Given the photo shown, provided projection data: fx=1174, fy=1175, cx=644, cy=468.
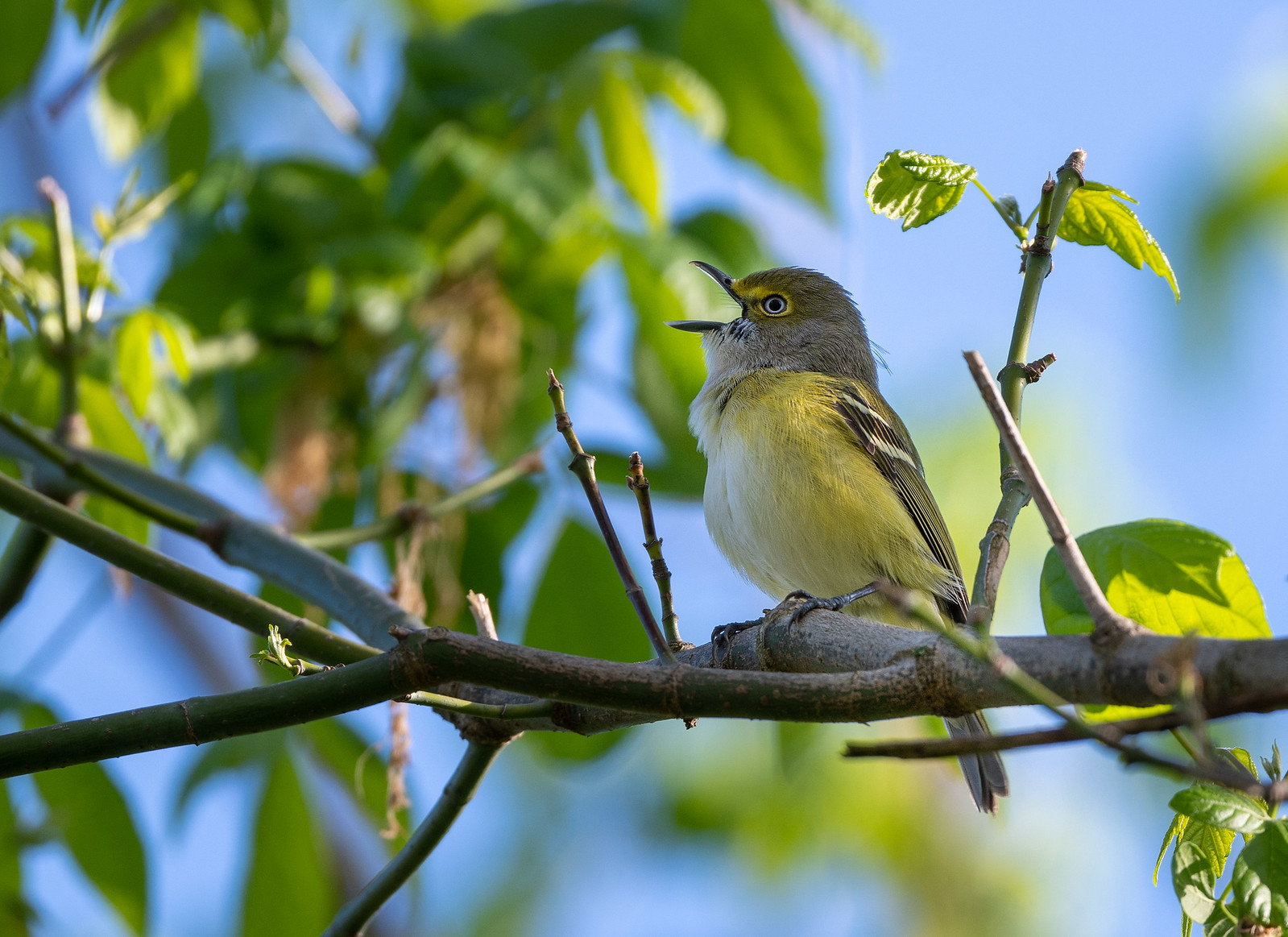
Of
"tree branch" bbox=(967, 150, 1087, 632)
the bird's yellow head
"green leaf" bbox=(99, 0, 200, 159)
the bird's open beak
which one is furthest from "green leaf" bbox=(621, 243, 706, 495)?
"green leaf" bbox=(99, 0, 200, 159)

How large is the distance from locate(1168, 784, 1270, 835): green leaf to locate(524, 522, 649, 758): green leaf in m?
2.08

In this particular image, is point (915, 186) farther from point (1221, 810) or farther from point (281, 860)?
point (281, 860)

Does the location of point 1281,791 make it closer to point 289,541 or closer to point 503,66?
point 289,541

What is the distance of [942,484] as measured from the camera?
5656 mm

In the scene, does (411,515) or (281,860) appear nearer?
(411,515)

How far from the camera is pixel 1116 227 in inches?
84.6

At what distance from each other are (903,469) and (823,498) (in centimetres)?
55

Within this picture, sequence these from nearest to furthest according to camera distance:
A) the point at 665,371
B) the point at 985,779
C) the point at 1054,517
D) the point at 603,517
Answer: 1. the point at 1054,517
2. the point at 603,517
3. the point at 985,779
4. the point at 665,371

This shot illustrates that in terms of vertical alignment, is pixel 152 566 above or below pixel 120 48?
below

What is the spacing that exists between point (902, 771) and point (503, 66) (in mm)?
4370

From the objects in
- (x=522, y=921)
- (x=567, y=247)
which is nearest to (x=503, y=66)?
(x=567, y=247)

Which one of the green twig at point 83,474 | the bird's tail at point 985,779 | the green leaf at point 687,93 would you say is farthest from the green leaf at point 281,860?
the green leaf at point 687,93

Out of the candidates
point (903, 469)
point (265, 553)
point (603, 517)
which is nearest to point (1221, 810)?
point (603, 517)

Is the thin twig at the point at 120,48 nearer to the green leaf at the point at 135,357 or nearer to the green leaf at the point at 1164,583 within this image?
the green leaf at the point at 135,357
